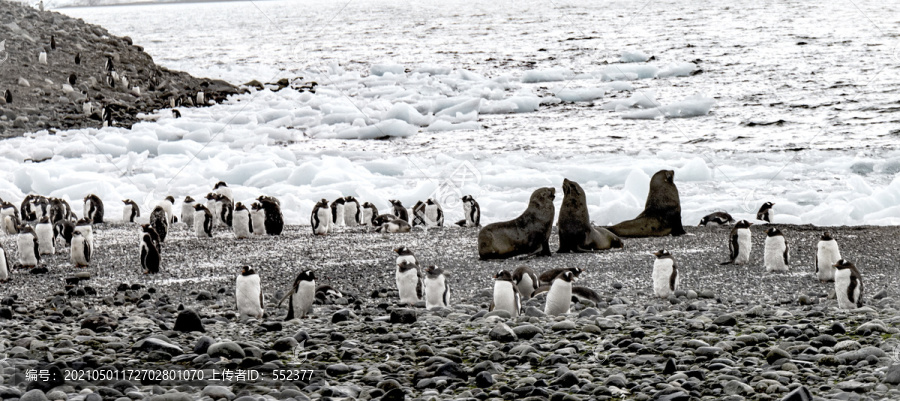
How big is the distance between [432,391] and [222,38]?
6031cm

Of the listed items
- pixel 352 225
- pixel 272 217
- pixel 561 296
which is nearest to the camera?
pixel 561 296

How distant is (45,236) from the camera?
8711mm

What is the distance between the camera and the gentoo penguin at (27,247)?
783 cm

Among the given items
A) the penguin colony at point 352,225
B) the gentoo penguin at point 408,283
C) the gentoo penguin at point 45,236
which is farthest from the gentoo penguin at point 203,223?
the gentoo penguin at point 408,283

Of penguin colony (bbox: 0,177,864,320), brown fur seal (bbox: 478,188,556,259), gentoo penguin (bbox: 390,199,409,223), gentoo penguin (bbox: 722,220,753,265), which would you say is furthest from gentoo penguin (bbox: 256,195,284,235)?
gentoo penguin (bbox: 722,220,753,265)

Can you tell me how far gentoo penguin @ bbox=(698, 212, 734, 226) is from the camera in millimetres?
10852

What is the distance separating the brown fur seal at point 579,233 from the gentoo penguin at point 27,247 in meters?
5.26

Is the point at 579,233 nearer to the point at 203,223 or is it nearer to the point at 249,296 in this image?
the point at 249,296

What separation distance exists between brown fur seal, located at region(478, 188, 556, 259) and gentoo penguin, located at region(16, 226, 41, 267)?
14.2 ft

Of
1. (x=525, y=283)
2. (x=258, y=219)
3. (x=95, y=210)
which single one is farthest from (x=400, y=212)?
(x=525, y=283)

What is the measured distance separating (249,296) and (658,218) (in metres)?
5.64

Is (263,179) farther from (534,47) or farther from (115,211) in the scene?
(534,47)

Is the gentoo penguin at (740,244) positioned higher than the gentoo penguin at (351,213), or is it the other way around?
the gentoo penguin at (351,213)

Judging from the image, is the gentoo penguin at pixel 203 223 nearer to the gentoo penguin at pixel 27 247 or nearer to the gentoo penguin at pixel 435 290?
the gentoo penguin at pixel 27 247
